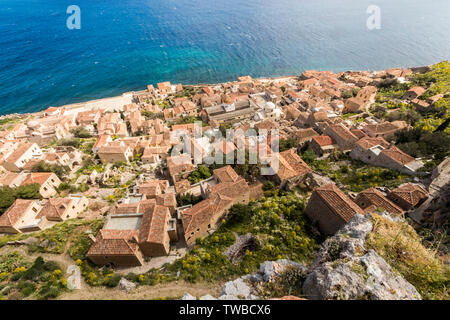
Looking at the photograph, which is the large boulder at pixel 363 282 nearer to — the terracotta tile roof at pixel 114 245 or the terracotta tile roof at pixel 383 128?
the terracotta tile roof at pixel 114 245

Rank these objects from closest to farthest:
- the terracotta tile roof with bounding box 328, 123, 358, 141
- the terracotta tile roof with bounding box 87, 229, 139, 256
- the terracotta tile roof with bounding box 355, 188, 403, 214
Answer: the terracotta tile roof with bounding box 87, 229, 139, 256 < the terracotta tile roof with bounding box 355, 188, 403, 214 < the terracotta tile roof with bounding box 328, 123, 358, 141

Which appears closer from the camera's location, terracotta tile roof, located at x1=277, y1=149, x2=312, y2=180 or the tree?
the tree

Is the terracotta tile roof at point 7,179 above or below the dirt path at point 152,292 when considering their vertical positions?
above

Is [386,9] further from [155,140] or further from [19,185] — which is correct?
[19,185]

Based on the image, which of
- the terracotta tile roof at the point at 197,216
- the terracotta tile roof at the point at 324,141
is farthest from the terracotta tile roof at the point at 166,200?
the terracotta tile roof at the point at 324,141

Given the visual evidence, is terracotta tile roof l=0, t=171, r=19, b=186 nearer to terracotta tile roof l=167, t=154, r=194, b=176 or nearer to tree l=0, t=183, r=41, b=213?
tree l=0, t=183, r=41, b=213

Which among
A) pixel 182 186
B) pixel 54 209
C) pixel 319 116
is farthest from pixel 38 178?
pixel 319 116

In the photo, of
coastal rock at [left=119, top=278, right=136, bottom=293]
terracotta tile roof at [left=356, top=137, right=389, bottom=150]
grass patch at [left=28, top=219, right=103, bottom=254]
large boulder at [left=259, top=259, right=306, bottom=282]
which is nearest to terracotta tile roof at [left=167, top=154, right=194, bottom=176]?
grass patch at [left=28, top=219, right=103, bottom=254]
